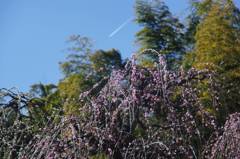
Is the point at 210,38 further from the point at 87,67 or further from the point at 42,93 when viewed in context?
the point at 42,93

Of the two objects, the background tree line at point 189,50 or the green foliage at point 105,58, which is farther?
the green foliage at point 105,58

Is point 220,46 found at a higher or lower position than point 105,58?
lower

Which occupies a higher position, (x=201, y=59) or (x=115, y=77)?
(x=201, y=59)

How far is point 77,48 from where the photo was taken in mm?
14648

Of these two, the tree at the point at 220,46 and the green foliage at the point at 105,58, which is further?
the green foliage at the point at 105,58

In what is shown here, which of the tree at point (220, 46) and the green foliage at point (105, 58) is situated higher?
the green foliage at point (105, 58)

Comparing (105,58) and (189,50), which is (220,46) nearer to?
(189,50)

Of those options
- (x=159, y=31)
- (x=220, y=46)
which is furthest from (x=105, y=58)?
(x=220, y=46)

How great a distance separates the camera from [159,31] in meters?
12.9

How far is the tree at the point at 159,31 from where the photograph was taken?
1269 centimetres

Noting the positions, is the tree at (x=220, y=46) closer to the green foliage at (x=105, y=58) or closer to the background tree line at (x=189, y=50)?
the background tree line at (x=189, y=50)

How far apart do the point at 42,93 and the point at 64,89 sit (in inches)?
247

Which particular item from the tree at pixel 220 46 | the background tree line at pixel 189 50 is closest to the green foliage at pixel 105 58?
the background tree line at pixel 189 50

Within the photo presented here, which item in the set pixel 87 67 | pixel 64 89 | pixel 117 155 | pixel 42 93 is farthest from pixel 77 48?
pixel 117 155
